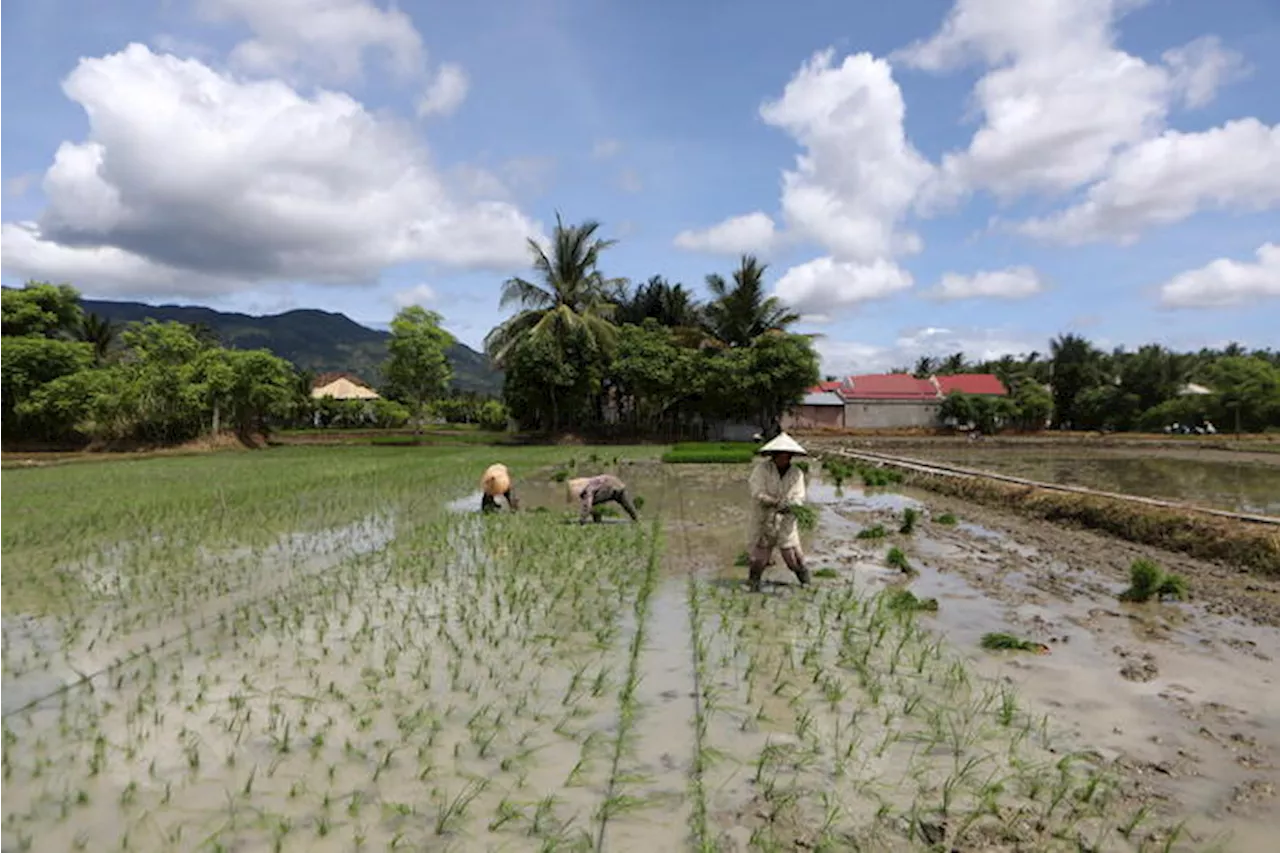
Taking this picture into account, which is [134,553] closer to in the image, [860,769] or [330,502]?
[330,502]

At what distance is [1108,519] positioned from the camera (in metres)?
10.5

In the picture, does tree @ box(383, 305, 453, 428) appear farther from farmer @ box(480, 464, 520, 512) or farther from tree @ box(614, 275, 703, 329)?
farmer @ box(480, 464, 520, 512)

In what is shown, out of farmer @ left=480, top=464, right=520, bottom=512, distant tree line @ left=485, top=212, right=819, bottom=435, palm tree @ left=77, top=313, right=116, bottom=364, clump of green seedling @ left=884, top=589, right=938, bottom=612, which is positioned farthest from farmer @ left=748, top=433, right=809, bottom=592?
palm tree @ left=77, top=313, right=116, bottom=364

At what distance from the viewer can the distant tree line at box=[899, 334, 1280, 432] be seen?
125 ft

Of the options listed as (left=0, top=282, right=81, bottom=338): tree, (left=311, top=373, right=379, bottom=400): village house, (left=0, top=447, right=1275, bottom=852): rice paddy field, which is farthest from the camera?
(left=311, top=373, right=379, bottom=400): village house

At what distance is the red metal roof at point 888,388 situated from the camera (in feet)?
158

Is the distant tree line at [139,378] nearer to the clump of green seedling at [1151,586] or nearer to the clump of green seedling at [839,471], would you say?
the clump of green seedling at [839,471]

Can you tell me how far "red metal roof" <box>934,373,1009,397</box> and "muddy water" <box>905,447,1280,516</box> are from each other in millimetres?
19549

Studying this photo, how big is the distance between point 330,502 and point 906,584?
9.85 metres

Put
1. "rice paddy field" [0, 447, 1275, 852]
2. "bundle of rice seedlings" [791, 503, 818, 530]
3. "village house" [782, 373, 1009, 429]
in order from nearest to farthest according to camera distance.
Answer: "rice paddy field" [0, 447, 1275, 852], "bundle of rice seedlings" [791, 503, 818, 530], "village house" [782, 373, 1009, 429]

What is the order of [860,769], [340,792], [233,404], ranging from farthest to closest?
[233,404] → [860,769] → [340,792]

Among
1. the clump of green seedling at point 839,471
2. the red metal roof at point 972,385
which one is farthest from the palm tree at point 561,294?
the red metal roof at point 972,385

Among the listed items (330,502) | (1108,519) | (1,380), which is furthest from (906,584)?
(1,380)

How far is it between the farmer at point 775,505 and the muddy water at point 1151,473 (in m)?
9.09
